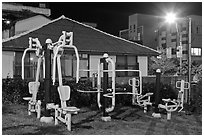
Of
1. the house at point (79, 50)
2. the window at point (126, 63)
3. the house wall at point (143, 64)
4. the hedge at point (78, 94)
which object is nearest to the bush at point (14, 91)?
the hedge at point (78, 94)

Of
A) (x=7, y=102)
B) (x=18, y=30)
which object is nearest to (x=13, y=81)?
(x=7, y=102)

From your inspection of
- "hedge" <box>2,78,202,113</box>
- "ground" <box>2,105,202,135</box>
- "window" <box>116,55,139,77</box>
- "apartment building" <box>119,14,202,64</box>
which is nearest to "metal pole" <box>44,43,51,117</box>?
"ground" <box>2,105,202,135</box>

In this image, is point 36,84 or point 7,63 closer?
point 36,84

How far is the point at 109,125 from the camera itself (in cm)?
749

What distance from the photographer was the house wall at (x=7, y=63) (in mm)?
14766

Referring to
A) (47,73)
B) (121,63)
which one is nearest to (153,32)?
(121,63)

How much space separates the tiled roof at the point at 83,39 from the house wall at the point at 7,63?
648mm

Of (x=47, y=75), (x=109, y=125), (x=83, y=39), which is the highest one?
(x=83, y=39)

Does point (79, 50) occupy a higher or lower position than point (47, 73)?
higher

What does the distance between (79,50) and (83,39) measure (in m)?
1.69

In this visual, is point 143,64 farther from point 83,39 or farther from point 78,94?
point 78,94

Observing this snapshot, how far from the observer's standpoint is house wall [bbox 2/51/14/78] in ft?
48.4

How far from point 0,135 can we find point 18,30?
13966mm

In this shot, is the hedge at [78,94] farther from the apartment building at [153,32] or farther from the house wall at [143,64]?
the apartment building at [153,32]
